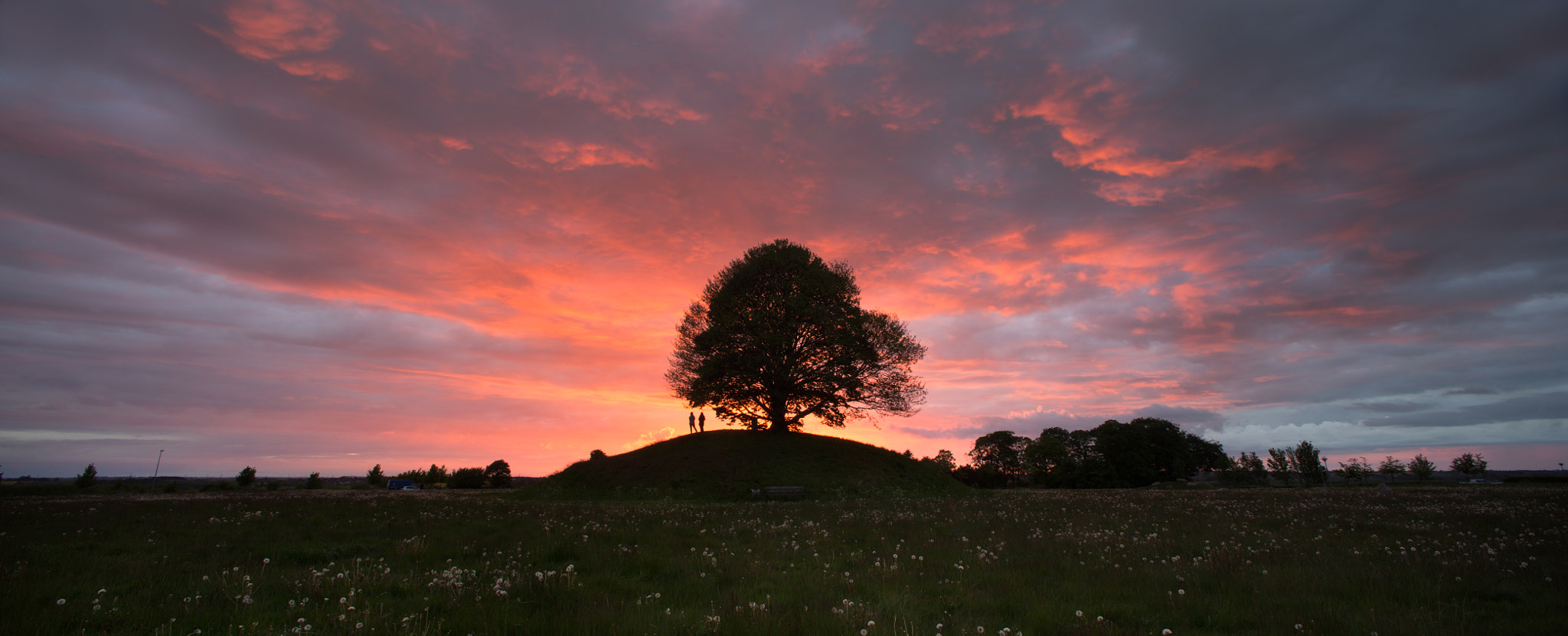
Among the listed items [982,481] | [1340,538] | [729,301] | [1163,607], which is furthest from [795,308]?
[982,481]

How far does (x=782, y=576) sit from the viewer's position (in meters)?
9.11

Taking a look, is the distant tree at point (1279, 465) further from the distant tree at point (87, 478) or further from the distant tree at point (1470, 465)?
the distant tree at point (87, 478)

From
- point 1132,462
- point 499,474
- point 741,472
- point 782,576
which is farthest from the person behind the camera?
point 1132,462

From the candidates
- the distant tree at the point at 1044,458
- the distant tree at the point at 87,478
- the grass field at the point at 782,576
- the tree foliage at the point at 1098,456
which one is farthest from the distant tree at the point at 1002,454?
the distant tree at the point at 87,478

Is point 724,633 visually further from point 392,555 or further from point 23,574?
point 23,574

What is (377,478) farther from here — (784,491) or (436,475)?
(784,491)

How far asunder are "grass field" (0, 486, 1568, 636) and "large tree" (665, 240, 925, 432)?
2955 centimetres

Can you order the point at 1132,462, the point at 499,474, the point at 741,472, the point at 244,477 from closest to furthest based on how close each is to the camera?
1. the point at 741,472
2. the point at 244,477
3. the point at 499,474
4. the point at 1132,462

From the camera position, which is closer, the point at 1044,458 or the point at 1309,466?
the point at 1309,466

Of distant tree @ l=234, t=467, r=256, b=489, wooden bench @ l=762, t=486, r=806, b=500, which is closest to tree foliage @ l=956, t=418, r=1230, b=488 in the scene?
wooden bench @ l=762, t=486, r=806, b=500

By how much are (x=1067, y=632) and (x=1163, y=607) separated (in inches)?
91.0

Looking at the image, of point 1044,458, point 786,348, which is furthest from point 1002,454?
point 786,348

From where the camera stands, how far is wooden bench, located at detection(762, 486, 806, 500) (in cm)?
3591

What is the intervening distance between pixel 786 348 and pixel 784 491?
45.6 ft
